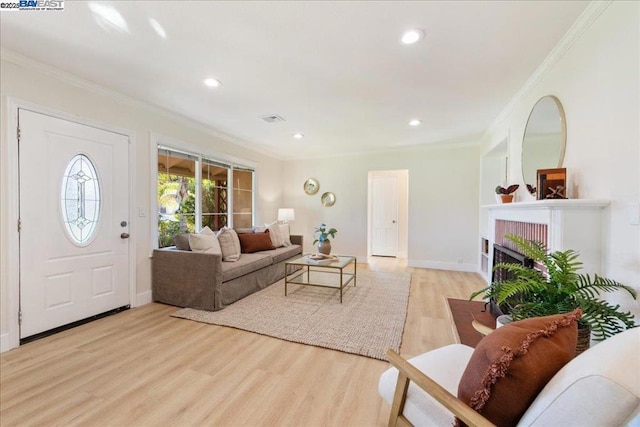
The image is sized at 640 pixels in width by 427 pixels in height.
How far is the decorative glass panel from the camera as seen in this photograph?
2.54 m

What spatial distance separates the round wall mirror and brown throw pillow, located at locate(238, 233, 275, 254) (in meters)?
3.46

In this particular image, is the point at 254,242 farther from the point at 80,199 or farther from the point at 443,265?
the point at 443,265

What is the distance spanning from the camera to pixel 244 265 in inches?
132

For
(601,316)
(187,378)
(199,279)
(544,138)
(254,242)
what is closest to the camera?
(601,316)

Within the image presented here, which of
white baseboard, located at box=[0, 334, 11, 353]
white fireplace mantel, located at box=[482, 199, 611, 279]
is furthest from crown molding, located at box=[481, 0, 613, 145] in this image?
white baseboard, located at box=[0, 334, 11, 353]

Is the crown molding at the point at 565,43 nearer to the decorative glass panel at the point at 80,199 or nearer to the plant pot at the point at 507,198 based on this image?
the plant pot at the point at 507,198

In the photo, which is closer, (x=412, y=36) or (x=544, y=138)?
(x=412, y=36)

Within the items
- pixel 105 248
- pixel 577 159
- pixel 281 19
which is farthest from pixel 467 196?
pixel 105 248

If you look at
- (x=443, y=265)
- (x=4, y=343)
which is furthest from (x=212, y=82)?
(x=443, y=265)

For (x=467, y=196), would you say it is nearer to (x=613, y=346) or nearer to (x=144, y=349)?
(x=613, y=346)

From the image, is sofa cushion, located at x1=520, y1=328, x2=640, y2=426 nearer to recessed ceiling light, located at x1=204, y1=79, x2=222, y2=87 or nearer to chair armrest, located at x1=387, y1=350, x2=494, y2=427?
chair armrest, located at x1=387, y1=350, x2=494, y2=427

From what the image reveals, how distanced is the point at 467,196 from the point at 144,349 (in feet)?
17.0

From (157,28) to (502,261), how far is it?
3756mm

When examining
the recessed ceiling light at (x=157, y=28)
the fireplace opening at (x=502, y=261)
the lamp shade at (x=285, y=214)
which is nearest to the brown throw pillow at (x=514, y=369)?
the fireplace opening at (x=502, y=261)
